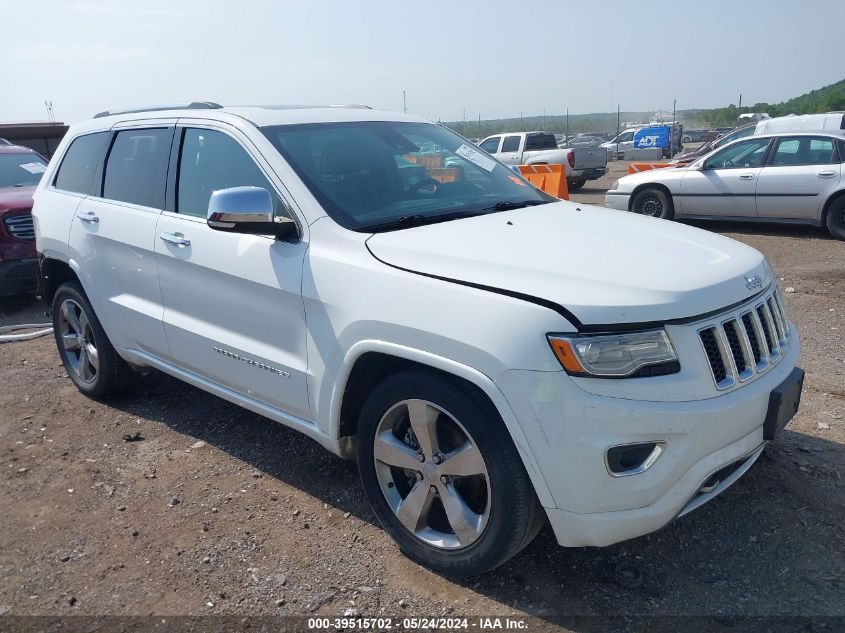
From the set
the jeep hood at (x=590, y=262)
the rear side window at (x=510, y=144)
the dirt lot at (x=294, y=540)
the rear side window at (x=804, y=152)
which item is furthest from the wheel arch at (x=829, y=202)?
the rear side window at (x=510, y=144)

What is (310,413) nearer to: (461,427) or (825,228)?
(461,427)

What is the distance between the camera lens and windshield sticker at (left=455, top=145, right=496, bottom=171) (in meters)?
4.08

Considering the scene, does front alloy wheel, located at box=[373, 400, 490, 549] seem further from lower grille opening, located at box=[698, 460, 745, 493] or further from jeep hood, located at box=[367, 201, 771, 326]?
lower grille opening, located at box=[698, 460, 745, 493]

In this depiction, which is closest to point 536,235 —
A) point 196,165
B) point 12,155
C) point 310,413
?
point 310,413

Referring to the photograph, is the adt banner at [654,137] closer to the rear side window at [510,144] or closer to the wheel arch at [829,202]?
the rear side window at [510,144]

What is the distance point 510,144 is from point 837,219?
40.0ft

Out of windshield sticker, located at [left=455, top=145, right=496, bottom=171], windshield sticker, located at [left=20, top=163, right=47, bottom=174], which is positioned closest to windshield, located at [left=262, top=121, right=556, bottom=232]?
windshield sticker, located at [left=455, top=145, right=496, bottom=171]

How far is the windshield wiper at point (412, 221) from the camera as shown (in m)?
3.13

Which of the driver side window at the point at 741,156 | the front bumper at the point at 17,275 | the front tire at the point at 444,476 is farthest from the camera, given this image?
the driver side window at the point at 741,156

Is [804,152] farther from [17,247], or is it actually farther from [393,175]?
[17,247]

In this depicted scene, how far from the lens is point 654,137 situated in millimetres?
32812

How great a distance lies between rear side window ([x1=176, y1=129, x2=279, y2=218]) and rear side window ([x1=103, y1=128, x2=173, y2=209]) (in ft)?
0.64

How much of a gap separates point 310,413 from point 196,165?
62.1 inches

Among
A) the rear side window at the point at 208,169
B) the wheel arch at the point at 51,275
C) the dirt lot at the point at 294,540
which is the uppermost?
the rear side window at the point at 208,169
